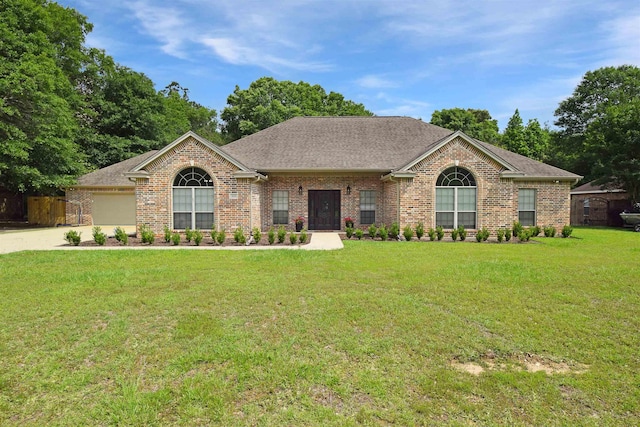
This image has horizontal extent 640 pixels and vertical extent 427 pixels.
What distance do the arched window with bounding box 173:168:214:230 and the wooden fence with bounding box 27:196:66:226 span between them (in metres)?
13.7

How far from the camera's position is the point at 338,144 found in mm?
18922

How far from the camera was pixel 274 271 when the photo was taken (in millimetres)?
8406

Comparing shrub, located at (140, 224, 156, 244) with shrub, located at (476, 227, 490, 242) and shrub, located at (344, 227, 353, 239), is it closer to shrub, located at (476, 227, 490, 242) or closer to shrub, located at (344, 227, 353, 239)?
shrub, located at (344, 227, 353, 239)

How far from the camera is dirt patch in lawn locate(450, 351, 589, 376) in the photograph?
3840 millimetres

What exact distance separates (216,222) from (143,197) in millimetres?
3132

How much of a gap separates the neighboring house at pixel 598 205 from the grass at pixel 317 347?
21596mm

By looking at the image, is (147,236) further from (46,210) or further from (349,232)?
(46,210)

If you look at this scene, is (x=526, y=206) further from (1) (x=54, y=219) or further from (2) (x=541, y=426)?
(1) (x=54, y=219)

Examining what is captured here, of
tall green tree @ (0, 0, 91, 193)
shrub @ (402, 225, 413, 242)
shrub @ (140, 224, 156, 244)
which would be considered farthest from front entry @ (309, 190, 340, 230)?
tall green tree @ (0, 0, 91, 193)

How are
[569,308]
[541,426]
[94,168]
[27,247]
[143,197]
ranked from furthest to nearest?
[94,168]
[143,197]
[27,247]
[569,308]
[541,426]

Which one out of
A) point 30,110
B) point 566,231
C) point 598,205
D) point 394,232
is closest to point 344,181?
point 394,232

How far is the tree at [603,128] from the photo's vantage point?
901 inches

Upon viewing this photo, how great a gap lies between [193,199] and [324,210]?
6002mm

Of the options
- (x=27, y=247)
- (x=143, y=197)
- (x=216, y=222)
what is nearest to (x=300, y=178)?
(x=216, y=222)
